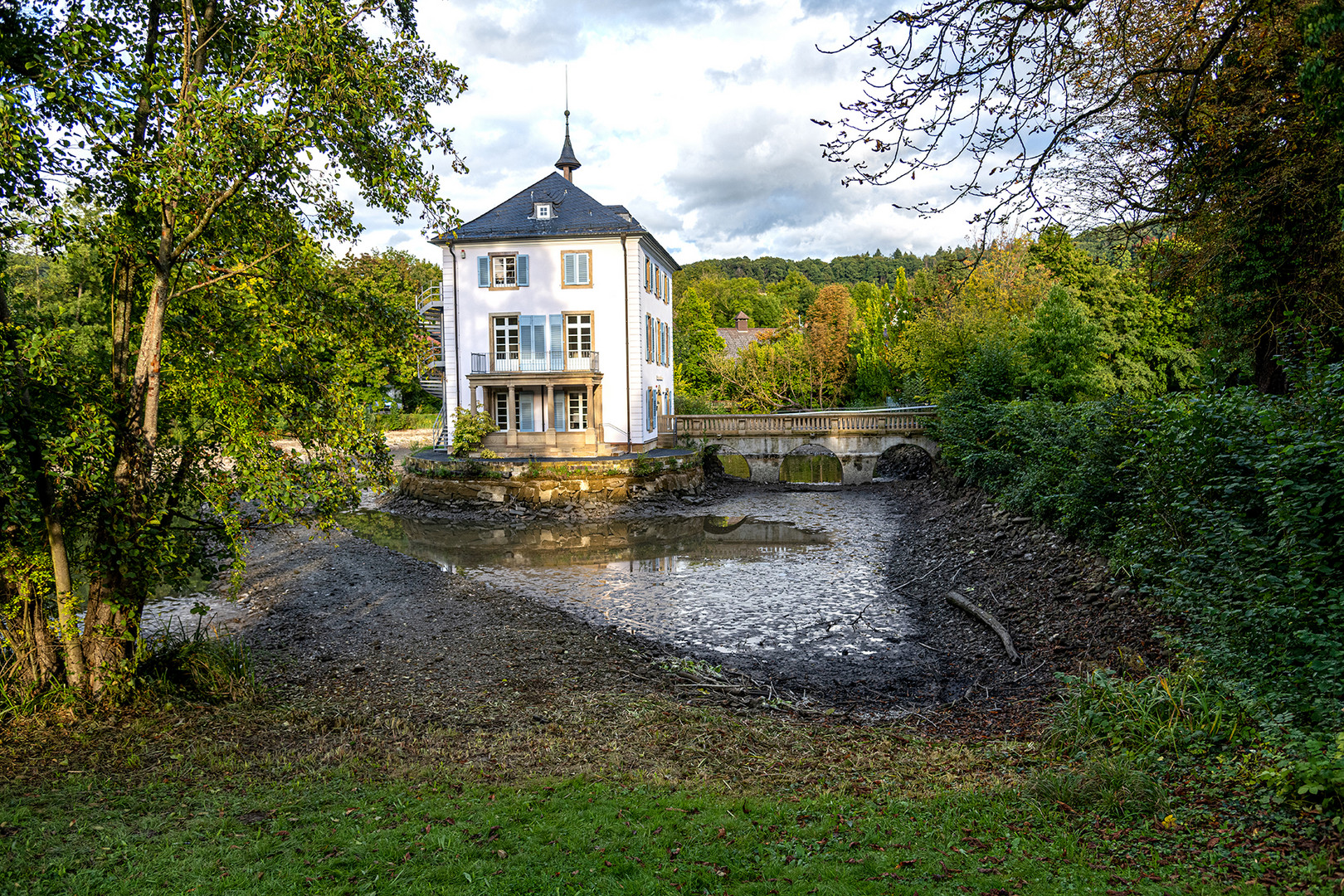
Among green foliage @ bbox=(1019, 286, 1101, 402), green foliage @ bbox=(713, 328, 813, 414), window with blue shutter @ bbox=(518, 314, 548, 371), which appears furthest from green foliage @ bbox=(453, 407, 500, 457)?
green foliage @ bbox=(1019, 286, 1101, 402)

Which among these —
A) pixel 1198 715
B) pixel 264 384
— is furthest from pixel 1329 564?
pixel 264 384

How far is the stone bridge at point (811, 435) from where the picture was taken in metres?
31.7

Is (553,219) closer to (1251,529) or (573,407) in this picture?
(573,407)

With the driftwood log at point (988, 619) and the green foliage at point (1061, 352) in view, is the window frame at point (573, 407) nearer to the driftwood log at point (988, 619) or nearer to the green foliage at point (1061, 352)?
the green foliage at point (1061, 352)

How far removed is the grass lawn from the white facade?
22062 mm

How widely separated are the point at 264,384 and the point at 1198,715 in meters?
8.64

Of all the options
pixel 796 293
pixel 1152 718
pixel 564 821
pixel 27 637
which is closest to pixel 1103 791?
pixel 1152 718

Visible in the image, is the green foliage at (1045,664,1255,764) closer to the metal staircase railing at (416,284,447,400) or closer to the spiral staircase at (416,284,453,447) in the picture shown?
the metal staircase railing at (416,284,447,400)

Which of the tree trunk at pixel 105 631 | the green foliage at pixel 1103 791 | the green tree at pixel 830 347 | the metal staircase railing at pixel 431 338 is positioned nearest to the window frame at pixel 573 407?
the metal staircase railing at pixel 431 338

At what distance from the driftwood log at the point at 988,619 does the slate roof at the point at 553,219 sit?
19811 mm

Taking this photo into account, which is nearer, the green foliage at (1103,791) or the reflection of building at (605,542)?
the green foliage at (1103,791)

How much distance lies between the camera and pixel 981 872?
377cm

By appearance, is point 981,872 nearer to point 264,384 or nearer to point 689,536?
point 264,384

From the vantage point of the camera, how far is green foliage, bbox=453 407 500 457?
2709cm
